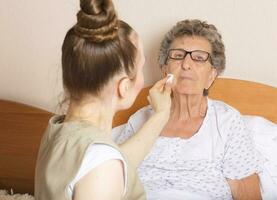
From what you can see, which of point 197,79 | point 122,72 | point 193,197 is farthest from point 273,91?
point 122,72

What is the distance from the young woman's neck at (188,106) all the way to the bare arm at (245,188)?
0.94 feet

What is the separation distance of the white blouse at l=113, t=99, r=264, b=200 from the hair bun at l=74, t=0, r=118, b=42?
792mm

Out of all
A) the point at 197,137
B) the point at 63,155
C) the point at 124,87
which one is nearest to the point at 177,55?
the point at 197,137

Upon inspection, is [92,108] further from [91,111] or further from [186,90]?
[186,90]

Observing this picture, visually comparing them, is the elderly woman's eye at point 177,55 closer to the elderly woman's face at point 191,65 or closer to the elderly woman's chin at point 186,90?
the elderly woman's face at point 191,65

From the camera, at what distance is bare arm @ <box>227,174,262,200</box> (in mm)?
1521

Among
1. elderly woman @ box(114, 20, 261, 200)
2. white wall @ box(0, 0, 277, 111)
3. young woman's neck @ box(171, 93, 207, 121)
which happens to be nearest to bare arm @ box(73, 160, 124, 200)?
elderly woman @ box(114, 20, 261, 200)

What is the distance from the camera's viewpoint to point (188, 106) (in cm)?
167

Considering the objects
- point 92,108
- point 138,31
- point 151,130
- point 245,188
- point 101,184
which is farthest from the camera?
point 138,31

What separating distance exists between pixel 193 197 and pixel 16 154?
3.14ft

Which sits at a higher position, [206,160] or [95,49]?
[95,49]

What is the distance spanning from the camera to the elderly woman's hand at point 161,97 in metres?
1.31

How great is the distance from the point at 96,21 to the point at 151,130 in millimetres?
443

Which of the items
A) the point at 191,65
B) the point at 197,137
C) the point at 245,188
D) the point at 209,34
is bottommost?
the point at 245,188
